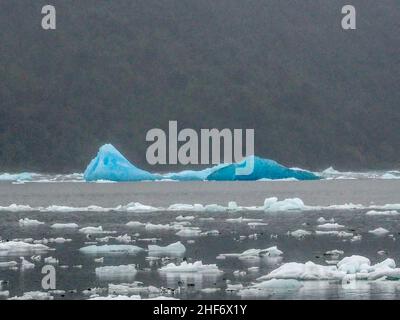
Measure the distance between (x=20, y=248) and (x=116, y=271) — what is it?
563 centimetres

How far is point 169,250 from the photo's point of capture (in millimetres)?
25391

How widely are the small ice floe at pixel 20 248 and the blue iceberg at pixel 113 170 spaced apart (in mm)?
42159

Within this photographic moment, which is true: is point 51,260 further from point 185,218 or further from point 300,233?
point 185,218

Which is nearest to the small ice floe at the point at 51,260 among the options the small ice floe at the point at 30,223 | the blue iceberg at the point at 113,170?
the small ice floe at the point at 30,223

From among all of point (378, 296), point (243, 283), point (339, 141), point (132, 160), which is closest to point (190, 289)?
point (243, 283)

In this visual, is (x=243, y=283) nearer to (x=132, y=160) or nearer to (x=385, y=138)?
(x=132, y=160)

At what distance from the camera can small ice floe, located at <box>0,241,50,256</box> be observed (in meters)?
25.5

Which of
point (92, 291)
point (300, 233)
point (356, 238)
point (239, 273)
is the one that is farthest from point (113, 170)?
point (92, 291)

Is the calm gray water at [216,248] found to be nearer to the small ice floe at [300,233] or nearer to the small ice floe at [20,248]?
the small ice floe at [300,233]

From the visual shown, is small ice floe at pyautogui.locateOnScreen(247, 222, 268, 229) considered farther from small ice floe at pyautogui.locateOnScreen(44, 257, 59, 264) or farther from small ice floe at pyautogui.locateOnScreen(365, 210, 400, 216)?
small ice floe at pyautogui.locateOnScreen(44, 257, 59, 264)

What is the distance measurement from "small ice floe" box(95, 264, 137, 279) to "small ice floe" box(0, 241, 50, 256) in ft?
14.3

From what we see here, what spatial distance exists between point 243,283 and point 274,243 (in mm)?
9118

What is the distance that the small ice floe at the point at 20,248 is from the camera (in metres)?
25.5
